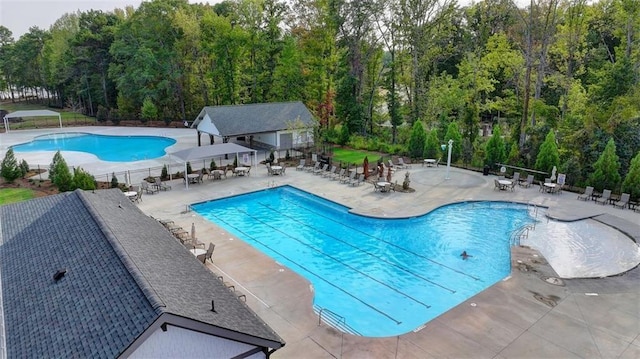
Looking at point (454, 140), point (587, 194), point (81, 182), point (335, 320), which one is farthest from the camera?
point (454, 140)

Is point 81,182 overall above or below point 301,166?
above

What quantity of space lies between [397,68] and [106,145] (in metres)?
27.6

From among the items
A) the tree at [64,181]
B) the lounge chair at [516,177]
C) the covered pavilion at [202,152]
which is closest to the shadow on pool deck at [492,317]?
the covered pavilion at [202,152]

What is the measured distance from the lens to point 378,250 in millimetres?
15969

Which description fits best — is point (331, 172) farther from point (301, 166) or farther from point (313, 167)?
point (301, 166)

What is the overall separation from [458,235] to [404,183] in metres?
5.74

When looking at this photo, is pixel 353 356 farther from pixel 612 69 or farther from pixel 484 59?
pixel 484 59

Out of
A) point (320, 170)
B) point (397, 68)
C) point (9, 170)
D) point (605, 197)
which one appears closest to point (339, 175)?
point (320, 170)

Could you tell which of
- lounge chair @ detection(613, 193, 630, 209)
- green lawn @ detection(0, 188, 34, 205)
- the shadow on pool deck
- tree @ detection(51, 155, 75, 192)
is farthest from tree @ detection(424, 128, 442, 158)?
green lawn @ detection(0, 188, 34, 205)

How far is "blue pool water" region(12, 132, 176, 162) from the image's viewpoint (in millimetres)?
32875

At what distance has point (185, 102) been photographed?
49.0 metres

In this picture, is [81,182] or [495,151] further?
[495,151]

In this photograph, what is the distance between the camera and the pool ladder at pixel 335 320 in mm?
10875

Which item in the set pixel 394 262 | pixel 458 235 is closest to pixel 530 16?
pixel 458 235
